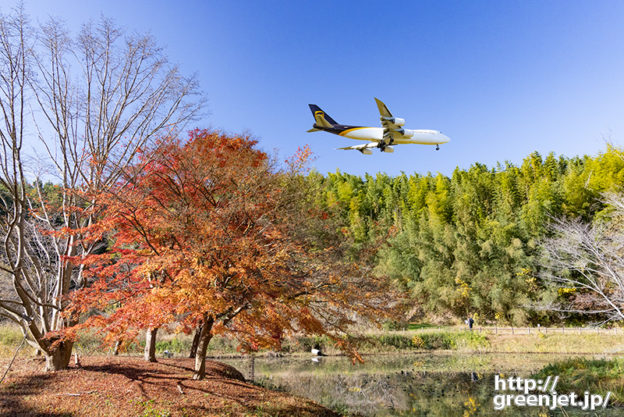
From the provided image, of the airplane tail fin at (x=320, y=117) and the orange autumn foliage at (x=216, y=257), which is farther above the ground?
the airplane tail fin at (x=320, y=117)

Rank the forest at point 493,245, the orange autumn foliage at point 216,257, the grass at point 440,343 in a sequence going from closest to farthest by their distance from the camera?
the orange autumn foliage at point 216,257 < the grass at point 440,343 < the forest at point 493,245

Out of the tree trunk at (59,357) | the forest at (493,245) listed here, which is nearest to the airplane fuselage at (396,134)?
the tree trunk at (59,357)

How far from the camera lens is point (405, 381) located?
15.0 metres

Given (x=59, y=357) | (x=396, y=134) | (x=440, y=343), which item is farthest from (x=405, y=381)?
(x=59, y=357)

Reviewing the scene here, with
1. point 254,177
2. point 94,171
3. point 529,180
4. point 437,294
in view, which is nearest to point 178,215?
point 254,177

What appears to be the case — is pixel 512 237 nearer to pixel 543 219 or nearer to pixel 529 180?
pixel 543 219

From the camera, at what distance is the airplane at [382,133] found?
10.1 m

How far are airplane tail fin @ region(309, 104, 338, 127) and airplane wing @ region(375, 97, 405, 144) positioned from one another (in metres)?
3.76

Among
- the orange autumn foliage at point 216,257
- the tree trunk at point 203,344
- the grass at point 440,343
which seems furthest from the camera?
the grass at point 440,343

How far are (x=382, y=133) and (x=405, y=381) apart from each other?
403 inches

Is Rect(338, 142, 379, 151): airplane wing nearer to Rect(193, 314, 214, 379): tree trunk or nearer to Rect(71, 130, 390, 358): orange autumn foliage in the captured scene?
Rect(71, 130, 390, 358): orange autumn foliage

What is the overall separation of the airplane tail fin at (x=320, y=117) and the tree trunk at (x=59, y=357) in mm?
10136

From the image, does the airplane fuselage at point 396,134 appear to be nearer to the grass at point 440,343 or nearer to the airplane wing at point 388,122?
the airplane wing at point 388,122

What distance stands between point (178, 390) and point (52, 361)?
122 inches
